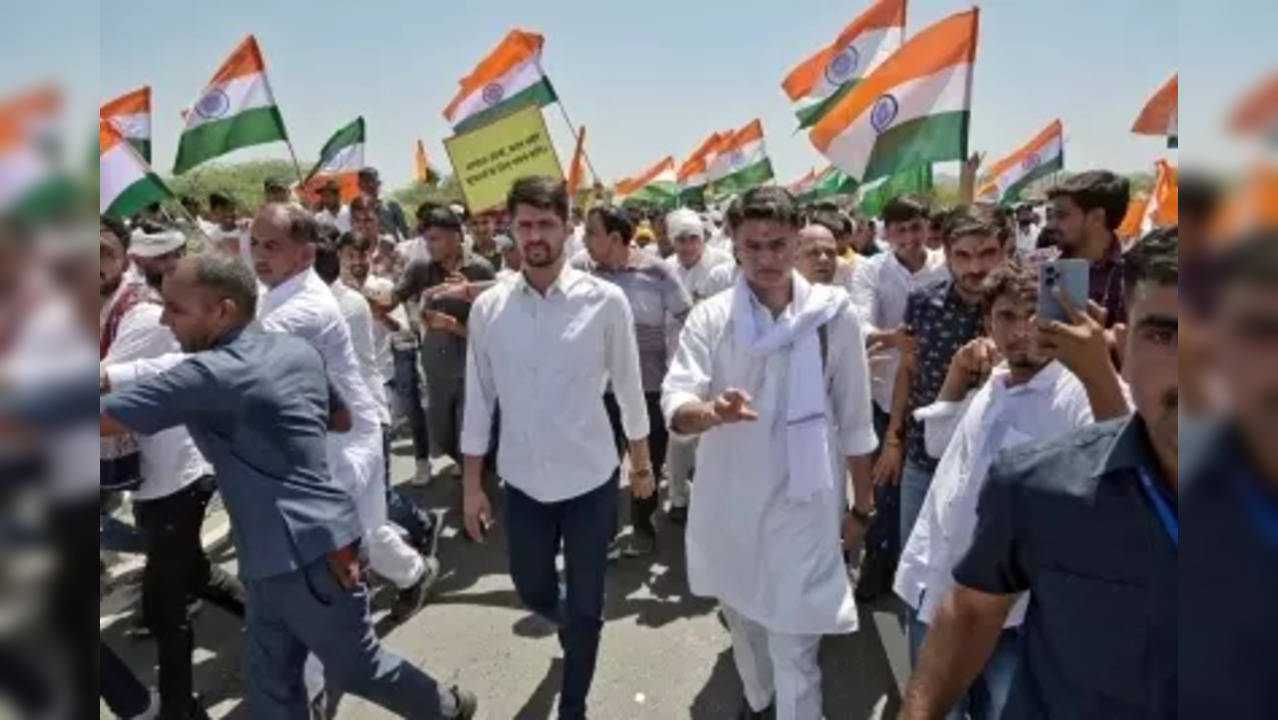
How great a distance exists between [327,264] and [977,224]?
9.31 feet

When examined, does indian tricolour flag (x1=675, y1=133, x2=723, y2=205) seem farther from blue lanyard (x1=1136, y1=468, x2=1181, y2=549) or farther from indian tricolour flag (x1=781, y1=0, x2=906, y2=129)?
blue lanyard (x1=1136, y1=468, x2=1181, y2=549)

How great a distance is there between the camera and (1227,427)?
627mm

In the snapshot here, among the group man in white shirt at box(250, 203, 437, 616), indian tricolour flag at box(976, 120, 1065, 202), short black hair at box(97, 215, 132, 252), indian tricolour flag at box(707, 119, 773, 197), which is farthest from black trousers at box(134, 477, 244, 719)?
indian tricolour flag at box(707, 119, 773, 197)

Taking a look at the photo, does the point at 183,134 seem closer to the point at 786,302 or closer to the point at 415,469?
the point at 415,469

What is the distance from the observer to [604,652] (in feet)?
13.0

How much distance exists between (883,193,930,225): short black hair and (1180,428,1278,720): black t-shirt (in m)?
4.22

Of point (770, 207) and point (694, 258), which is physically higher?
point (770, 207)

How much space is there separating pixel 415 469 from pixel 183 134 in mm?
3291

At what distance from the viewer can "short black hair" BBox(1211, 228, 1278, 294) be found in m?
0.55

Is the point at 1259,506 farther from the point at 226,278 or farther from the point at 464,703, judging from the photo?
the point at 464,703

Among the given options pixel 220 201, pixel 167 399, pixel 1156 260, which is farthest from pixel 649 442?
pixel 220 201

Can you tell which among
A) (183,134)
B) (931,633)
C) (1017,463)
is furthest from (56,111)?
(183,134)

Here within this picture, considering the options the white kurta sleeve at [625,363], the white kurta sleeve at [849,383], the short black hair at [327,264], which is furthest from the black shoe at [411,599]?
the white kurta sleeve at [849,383]

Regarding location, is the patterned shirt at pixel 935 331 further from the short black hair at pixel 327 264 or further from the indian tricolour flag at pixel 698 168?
the indian tricolour flag at pixel 698 168
